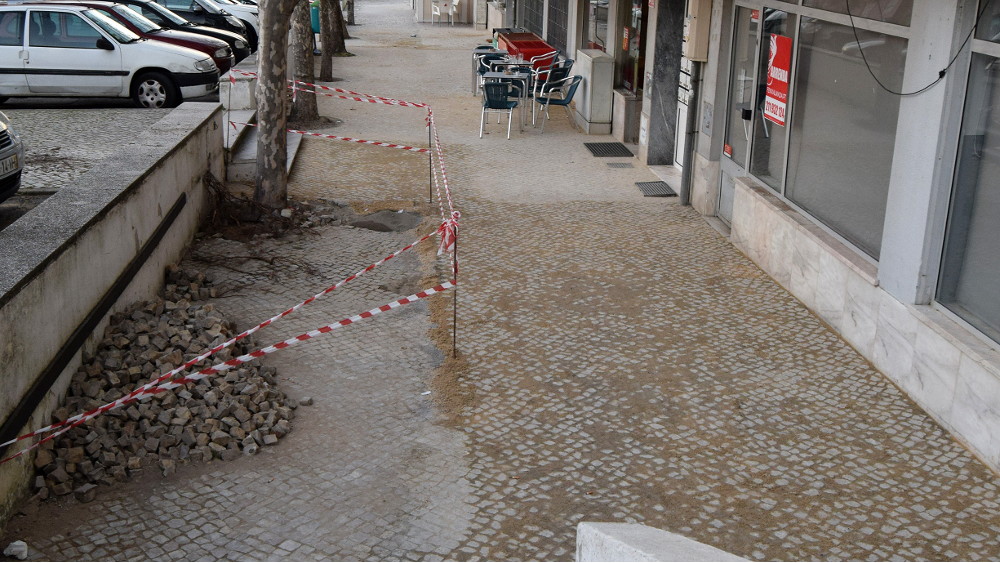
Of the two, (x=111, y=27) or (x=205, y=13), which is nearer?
(x=111, y=27)

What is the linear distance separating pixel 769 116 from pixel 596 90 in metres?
6.61

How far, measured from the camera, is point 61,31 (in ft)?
49.6

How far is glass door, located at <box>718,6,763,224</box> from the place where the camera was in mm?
9992

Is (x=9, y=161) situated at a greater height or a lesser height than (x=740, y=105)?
lesser

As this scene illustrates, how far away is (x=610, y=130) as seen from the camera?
53.1ft

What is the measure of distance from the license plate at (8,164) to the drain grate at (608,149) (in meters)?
8.31

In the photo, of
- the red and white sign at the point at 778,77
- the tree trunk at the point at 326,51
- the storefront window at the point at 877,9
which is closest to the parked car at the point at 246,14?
the tree trunk at the point at 326,51

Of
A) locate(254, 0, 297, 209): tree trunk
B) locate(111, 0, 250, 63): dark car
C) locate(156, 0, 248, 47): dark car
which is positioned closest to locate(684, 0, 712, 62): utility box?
locate(254, 0, 297, 209): tree trunk

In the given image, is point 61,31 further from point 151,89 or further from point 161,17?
point 161,17

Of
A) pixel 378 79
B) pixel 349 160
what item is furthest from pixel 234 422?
pixel 378 79

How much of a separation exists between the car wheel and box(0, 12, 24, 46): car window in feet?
5.85

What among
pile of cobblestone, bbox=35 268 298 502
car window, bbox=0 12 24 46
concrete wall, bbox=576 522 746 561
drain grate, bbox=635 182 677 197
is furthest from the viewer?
car window, bbox=0 12 24 46

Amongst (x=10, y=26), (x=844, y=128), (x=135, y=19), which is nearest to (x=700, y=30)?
(x=844, y=128)

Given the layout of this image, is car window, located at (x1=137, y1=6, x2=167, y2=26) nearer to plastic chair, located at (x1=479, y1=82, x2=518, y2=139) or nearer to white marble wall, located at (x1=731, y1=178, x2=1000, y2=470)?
plastic chair, located at (x1=479, y1=82, x2=518, y2=139)
